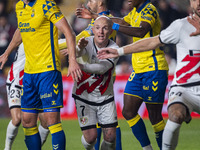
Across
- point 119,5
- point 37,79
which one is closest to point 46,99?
point 37,79

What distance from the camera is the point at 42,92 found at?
190 inches

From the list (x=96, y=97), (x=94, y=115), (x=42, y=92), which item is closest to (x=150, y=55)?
(x=96, y=97)

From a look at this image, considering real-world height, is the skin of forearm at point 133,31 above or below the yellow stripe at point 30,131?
above

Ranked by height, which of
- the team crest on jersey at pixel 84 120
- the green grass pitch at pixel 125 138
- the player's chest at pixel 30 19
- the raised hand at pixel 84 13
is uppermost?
the raised hand at pixel 84 13

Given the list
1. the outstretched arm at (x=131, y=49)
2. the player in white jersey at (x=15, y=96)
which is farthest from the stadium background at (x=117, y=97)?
the outstretched arm at (x=131, y=49)

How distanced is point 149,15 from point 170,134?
1886 millimetres

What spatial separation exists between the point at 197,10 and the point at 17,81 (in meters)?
3.22

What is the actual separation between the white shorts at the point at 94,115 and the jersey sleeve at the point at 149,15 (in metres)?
1.18

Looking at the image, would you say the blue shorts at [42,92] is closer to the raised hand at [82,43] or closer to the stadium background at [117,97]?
the raised hand at [82,43]

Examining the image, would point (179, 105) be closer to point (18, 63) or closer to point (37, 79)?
point (37, 79)

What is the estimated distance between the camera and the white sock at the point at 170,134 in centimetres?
429

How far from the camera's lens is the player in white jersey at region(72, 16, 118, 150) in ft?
17.0

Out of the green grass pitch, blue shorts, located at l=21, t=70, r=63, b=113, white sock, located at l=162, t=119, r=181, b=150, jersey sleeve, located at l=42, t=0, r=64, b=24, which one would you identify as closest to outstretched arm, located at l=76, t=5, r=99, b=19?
jersey sleeve, located at l=42, t=0, r=64, b=24

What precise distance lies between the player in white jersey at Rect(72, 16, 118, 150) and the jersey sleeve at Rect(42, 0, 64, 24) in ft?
1.97
